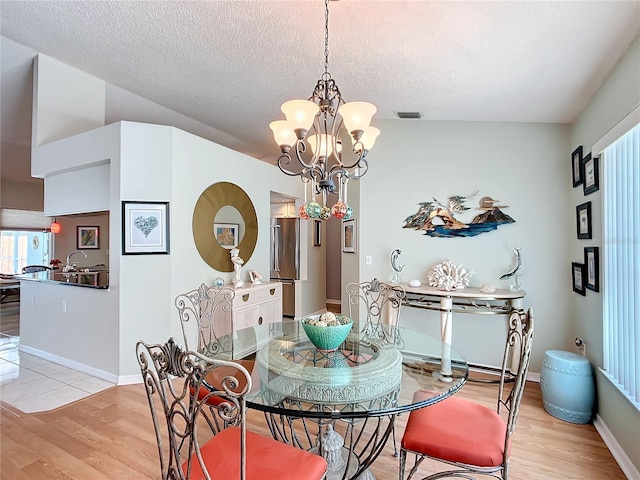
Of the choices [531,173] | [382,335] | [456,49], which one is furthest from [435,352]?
[531,173]

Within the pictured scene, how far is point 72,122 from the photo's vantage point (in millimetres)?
3883

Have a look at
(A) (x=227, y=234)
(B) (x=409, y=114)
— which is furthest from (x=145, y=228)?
(B) (x=409, y=114)

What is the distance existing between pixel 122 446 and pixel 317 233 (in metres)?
4.43

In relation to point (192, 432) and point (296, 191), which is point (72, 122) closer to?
point (296, 191)

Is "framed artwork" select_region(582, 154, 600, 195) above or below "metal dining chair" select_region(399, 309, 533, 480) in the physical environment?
above

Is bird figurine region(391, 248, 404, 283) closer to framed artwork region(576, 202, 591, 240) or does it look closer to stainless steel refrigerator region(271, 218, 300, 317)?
framed artwork region(576, 202, 591, 240)

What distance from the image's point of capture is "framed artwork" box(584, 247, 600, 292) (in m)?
2.47

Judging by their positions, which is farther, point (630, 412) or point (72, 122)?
point (72, 122)

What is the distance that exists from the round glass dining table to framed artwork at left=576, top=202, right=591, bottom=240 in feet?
5.57

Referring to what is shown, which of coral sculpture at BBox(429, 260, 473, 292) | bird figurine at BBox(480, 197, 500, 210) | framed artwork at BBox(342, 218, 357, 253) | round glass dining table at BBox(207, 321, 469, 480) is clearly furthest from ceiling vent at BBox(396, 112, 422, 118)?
round glass dining table at BBox(207, 321, 469, 480)

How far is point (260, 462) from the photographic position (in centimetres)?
129

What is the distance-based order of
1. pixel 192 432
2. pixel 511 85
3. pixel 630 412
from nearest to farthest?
pixel 192 432 → pixel 630 412 → pixel 511 85

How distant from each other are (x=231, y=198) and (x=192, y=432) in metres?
3.28

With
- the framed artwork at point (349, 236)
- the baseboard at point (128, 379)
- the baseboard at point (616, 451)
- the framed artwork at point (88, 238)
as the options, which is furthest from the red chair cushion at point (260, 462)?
the framed artwork at point (88, 238)
